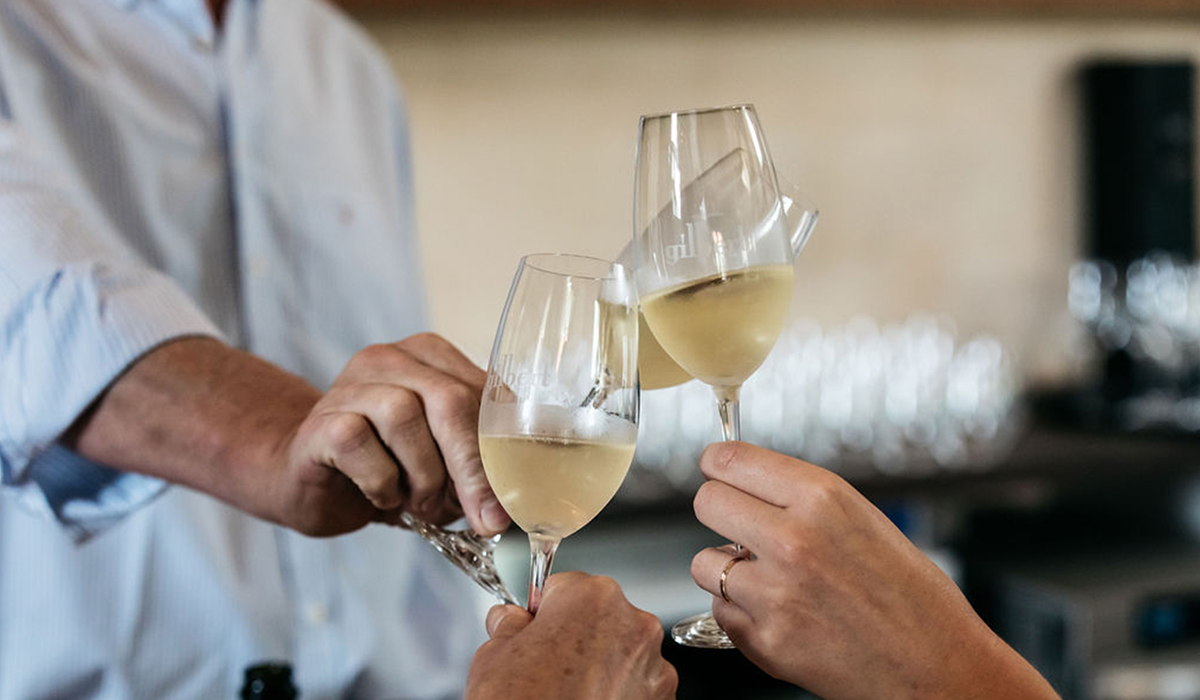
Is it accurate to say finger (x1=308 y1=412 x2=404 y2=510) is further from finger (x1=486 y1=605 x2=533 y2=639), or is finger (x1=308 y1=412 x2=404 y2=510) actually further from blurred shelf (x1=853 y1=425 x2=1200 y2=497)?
blurred shelf (x1=853 y1=425 x2=1200 y2=497)

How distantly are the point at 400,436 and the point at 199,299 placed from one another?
64 cm

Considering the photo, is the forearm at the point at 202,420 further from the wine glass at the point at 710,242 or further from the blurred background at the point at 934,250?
the blurred background at the point at 934,250

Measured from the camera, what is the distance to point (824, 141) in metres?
3.19

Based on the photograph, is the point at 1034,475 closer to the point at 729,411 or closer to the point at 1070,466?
the point at 1070,466

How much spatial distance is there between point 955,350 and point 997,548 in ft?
2.44

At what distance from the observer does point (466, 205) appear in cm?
292

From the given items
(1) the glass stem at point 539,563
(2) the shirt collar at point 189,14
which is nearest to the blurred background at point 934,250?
(2) the shirt collar at point 189,14

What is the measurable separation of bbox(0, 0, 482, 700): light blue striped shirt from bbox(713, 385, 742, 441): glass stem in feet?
1.38

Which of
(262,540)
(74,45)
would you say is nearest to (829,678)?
(262,540)

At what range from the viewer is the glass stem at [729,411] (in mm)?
788

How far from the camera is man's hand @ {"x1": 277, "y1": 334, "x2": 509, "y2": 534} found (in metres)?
0.73

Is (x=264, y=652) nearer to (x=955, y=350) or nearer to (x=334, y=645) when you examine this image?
(x=334, y=645)

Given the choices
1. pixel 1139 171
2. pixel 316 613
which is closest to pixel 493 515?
pixel 316 613

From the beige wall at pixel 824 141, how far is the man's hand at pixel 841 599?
2202mm
